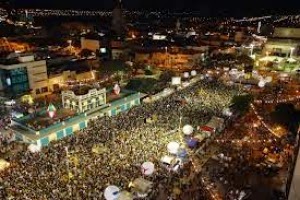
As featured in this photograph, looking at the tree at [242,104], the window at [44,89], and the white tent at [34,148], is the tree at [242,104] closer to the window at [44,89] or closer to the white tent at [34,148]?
the white tent at [34,148]

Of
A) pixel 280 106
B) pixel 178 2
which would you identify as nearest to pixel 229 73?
pixel 280 106

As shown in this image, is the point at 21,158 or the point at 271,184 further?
the point at 21,158

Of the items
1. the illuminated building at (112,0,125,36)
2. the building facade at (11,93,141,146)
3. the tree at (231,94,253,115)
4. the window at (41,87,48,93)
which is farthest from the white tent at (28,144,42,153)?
the illuminated building at (112,0,125,36)

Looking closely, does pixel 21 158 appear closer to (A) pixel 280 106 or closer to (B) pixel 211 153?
(B) pixel 211 153

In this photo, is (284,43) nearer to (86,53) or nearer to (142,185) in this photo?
(86,53)

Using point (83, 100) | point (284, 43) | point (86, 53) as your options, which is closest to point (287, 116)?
point (83, 100)
